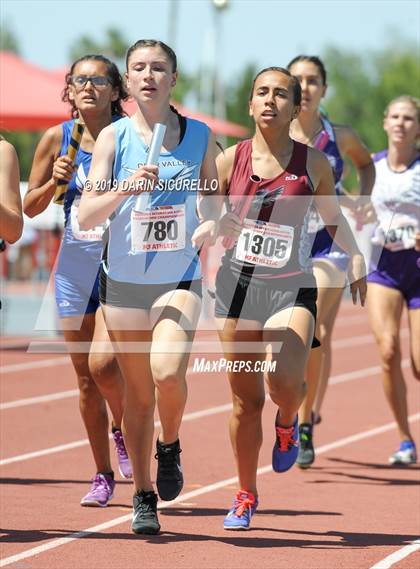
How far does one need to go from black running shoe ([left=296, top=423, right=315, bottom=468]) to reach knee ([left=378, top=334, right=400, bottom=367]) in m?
0.80

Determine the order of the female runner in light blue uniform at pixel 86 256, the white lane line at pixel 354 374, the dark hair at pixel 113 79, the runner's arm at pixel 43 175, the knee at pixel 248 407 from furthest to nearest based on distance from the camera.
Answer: the white lane line at pixel 354 374 < the dark hair at pixel 113 79 < the female runner in light blue uniform at pixel 86 256 < the runner's arm at pixel 43 175 < the knee at pixel 248 407

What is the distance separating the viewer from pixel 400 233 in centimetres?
986

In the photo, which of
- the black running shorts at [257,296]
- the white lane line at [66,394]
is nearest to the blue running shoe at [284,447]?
the black running shorts at [257,296]

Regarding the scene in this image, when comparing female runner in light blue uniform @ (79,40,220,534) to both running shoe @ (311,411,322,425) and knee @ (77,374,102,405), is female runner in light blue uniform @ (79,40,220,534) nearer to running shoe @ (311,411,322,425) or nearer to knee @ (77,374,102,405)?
knee @ (77,374,102,405)

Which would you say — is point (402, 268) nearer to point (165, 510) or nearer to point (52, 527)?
point (165, 510)

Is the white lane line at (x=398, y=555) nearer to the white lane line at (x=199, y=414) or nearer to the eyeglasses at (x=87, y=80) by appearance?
the eyeglasses at (x=87, y=80)

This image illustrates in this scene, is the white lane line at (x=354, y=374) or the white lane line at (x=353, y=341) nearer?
the white lane line at (x=354, y=374)

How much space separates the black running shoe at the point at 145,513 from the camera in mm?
7004

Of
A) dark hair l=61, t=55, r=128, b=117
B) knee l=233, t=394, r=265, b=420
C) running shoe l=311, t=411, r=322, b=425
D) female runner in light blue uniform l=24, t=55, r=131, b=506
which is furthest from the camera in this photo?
running shoe l=311, t=411, r=322, b=425

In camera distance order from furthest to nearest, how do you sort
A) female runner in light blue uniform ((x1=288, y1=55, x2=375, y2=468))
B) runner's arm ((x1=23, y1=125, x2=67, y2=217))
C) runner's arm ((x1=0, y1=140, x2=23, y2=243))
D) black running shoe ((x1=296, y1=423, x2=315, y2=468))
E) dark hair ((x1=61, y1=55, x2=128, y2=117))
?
black running shoe ((x1=296, y1=423, x2=315, y2=468)), female runner in light blue uniform ((x1=288, y1=55, x2=375, y2=468)), dark hair ((x1=61, y1=55, x2=128, y2=117)), runner's arm ((x1=23, y1=125, x2=67, y2=217)), runner's arm ((x1=0, y1=140, x2=23, y2=243))

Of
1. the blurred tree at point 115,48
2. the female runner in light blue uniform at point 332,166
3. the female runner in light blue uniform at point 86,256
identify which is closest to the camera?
the female runner in light blue uniform at point 86,256

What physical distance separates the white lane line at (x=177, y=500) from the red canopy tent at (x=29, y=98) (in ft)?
23.5

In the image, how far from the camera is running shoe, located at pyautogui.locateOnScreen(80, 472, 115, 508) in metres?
7.93

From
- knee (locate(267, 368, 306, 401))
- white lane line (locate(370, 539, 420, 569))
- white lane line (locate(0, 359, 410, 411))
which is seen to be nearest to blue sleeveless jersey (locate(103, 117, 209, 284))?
knee (locate(267, 368, 306, 401))
